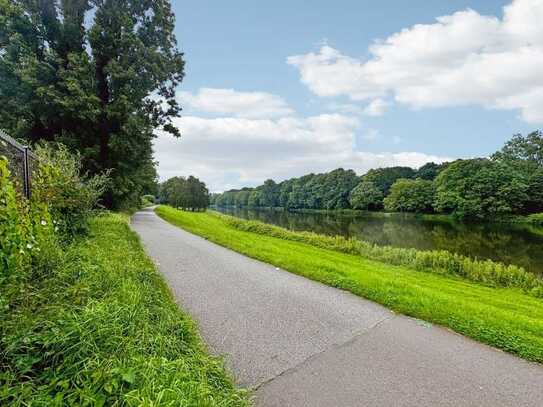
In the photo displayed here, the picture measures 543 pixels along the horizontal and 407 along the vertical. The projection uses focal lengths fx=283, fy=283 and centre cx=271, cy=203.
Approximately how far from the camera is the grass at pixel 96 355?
5.61ft

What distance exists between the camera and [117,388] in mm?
1730

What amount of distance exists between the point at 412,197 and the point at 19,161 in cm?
5801

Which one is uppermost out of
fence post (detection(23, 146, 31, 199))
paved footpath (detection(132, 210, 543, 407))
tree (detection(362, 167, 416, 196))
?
tree (detection(362, 167, 416, 196))

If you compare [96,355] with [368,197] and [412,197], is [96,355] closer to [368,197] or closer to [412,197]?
[412,197]

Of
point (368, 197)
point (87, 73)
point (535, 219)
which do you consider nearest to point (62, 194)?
point (87, 73)

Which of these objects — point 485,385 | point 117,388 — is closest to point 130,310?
point 117,388

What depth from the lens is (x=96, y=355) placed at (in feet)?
6.49

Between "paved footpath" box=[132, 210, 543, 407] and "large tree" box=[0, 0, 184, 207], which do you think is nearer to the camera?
"paved footpath" box=[132, 210, 543, 407]

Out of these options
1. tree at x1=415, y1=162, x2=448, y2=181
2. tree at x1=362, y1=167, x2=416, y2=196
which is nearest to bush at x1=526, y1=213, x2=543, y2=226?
tree at x1=415, y1=162, x2=448, y2=181

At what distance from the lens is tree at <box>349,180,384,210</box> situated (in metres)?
63.0

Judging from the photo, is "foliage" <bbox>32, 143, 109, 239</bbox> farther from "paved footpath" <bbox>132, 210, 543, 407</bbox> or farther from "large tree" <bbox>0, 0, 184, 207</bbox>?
"large tree" <bbox>0, 0, 184, 207</bbox>

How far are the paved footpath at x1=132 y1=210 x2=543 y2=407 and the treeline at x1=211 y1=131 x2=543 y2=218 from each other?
4779 centimetres

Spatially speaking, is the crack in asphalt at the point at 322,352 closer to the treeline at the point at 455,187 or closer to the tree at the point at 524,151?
the treeline at the point at 455,187

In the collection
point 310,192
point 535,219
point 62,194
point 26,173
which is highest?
point 310,192
